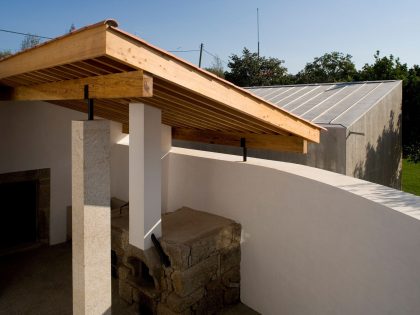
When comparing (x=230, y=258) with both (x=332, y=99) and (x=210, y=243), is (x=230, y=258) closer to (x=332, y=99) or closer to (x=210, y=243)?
(x=210, y=243)

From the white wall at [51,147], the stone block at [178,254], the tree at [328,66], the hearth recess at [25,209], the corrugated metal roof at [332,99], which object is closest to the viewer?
the stone block at [178,254]

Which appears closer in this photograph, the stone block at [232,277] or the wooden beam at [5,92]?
the stone block at [232,277]

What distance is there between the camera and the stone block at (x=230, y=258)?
592cm

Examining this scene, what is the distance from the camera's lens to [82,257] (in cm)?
403

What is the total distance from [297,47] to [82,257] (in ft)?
84.6

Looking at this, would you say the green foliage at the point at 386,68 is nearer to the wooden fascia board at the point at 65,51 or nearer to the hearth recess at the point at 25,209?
the hearth recess at the point at 25,209

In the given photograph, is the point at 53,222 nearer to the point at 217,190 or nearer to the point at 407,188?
the point at 217,190

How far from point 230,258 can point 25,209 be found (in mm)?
5614

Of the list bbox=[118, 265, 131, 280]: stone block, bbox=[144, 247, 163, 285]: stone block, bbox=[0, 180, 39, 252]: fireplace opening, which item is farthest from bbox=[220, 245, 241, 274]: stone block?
bbox=[0, 180, 39, 252]: fireplace opening

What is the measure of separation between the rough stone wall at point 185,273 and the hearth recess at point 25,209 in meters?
2.94

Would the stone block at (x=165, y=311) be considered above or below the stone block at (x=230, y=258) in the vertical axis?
below

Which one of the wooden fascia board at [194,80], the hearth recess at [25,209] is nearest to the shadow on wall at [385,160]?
the wooden fascia board at [194,80]

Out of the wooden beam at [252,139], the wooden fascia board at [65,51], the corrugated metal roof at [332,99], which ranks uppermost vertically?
the corrugated metal roof at [332,99]

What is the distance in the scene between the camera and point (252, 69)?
34375 millimetres
